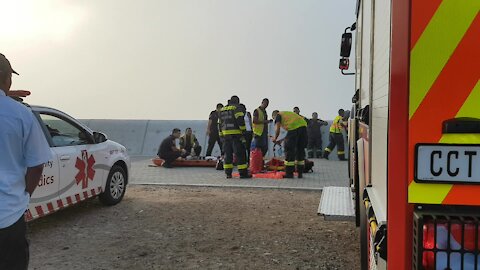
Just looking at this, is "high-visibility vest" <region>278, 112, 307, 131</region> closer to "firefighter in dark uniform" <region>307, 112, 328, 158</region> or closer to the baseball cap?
"firefighter in dark uniform" <region>307, 112, 328, 158</region>

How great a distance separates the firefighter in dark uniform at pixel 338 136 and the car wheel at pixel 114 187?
8.15 meters

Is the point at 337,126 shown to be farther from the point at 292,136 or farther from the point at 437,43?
the point at 437,43

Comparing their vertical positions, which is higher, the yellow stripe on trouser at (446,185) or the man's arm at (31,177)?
the yellow stripe on trouser at (446,185)

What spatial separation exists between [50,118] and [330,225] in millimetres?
4040

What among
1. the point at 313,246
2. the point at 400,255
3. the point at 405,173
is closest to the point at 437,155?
the point at 405,173

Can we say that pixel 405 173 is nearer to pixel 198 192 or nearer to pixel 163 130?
pixel 198 192

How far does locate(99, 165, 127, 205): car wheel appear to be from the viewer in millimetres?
7129

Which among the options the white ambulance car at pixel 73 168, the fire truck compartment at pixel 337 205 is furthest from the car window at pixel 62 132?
the fire truck compartment at pixel 337 205

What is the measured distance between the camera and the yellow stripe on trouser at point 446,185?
1.58 m

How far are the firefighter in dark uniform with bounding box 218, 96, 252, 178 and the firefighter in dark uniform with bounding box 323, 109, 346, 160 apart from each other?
471 cm

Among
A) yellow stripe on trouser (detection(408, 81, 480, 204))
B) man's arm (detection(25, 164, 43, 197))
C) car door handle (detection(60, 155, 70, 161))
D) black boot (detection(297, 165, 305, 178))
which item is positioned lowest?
black boot (detection(297, 165, 305, 178))

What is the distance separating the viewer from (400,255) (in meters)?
1.69

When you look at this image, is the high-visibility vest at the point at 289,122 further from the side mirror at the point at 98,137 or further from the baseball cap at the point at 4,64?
the baseball cap at the point at 4,64

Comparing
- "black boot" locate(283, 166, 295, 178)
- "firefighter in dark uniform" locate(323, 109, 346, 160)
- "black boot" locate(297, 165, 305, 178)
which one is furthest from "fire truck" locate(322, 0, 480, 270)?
"firefighter in dark uniform" locate(323, 109, 346, 160)
